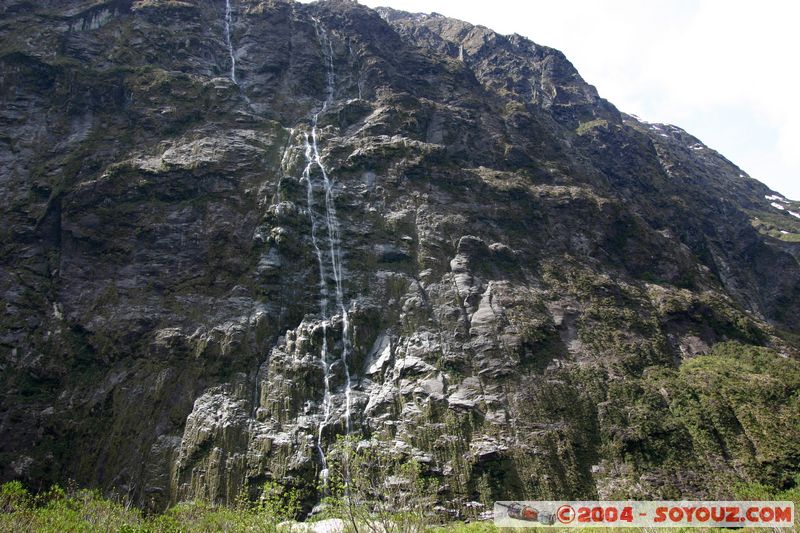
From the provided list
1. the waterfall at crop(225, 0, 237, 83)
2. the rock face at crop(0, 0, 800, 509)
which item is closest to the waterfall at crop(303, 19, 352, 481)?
the rock face at crop(0, 0, 800, 509)

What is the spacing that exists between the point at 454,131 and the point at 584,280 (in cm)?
3205

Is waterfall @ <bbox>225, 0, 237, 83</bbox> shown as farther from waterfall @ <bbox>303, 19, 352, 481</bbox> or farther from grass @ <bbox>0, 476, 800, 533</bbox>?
grass @ <bbox>0, 476, 800, 533</bbox>

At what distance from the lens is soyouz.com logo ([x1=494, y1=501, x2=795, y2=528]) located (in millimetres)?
33250

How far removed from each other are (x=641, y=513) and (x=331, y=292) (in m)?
33.8

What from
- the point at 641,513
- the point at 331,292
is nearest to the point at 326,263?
the point at 331,292

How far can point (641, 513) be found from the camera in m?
36.3

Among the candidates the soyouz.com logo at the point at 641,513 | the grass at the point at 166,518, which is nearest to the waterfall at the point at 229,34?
the grass at the point at 166,518

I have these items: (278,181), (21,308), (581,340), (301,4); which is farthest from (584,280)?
(301,4)

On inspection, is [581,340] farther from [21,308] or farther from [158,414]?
[21,308]

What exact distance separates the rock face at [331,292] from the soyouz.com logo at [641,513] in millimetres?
2318

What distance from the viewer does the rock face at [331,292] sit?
140 feet

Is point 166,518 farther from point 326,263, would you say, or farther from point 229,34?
point 229,34

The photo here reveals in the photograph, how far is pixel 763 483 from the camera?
38.7 metres

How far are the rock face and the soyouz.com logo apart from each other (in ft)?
7.61
